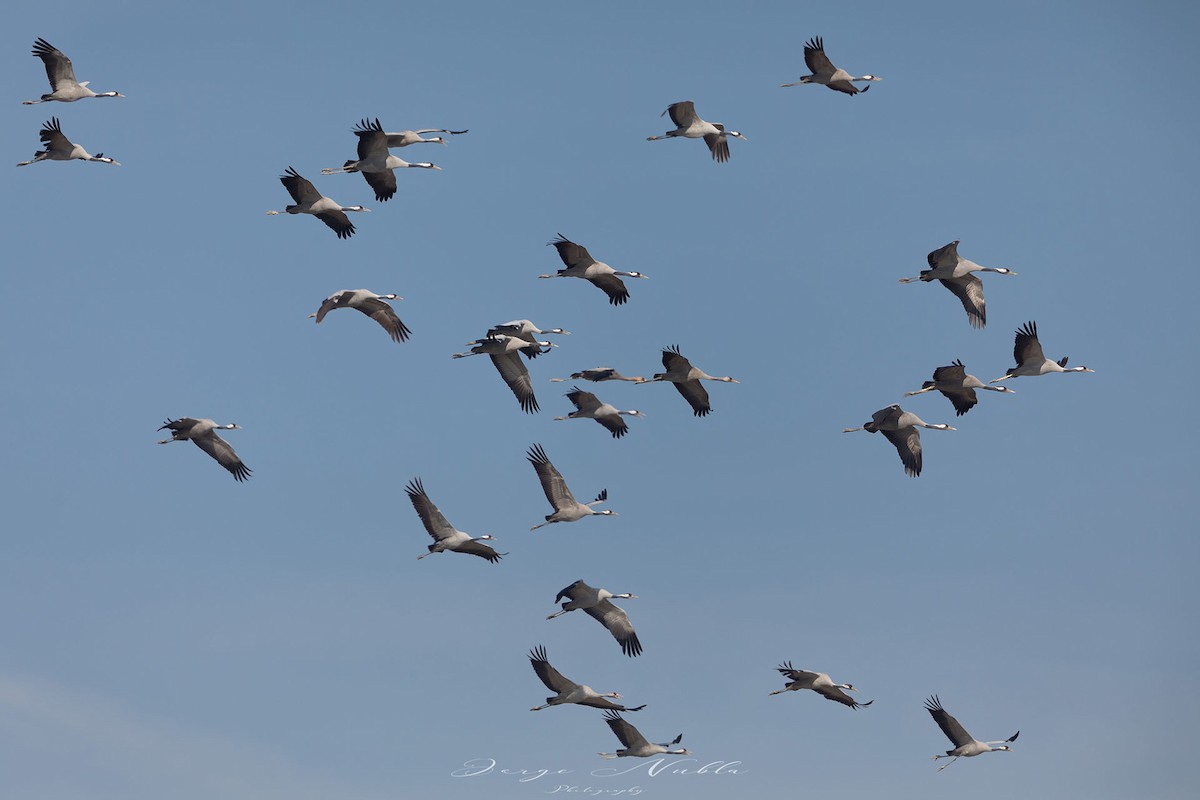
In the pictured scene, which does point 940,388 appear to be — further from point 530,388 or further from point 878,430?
point 530,388

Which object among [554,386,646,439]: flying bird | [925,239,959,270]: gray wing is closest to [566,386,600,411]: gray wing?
[554,386,646,439]: flying bird

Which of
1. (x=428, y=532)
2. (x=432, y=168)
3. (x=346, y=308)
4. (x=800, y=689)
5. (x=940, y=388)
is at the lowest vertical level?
(x=800, y=689)

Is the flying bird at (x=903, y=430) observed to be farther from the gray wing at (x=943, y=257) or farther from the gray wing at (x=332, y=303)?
the gray wing at (x=332, y=303)

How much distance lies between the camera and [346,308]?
40.4 metres

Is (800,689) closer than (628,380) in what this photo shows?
Yes

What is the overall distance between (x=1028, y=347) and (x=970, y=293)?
172 centimetres

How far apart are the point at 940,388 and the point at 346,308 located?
43.6ft

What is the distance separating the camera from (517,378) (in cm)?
4178

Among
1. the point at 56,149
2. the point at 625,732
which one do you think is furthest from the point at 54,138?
the point at 625,732

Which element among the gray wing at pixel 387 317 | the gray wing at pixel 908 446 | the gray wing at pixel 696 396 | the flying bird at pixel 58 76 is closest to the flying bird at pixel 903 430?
the gray wing at pixel 908 446

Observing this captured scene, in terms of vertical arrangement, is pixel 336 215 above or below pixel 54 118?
below

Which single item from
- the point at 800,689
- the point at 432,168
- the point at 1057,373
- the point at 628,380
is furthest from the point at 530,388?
the point at 1057,373

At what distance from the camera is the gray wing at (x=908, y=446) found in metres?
40.2

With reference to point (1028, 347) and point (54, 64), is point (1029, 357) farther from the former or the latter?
point (54, 64)
